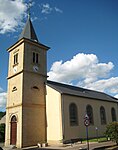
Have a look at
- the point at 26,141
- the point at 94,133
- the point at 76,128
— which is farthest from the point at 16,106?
the point at 94,133

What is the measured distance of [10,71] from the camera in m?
28.2

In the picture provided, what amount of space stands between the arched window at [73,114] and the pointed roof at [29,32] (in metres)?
12.3

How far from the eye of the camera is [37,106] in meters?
25.4

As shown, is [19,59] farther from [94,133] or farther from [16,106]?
[94,133]

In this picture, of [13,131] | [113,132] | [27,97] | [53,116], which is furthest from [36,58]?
[113,132]

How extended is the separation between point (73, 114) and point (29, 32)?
14.7 meters

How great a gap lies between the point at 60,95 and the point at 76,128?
17.4 ft

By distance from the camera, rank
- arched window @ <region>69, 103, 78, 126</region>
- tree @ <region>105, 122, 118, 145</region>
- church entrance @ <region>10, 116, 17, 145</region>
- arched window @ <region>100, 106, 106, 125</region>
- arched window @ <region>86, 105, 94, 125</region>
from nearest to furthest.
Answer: tree @ <region>105, 122, 118, 145</region>, church entrance @ <region>10, 116, 17, 145</region>, arched window @ <region>69, 103, 78, 126</region>, arched window @ <region>86, 105, 94, 125</region>, arched window @ <region>100, 106, 106, 125</region>

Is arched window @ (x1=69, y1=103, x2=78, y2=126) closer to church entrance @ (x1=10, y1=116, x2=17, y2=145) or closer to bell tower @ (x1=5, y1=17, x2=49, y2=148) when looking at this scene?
bell tower @ (x1=5, y1=17, x2=49, y2=148)

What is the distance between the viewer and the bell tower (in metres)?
23.5

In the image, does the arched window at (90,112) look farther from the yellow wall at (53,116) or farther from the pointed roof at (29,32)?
the pointed roof at (29,32)

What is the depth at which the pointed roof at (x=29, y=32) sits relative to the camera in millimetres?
29062

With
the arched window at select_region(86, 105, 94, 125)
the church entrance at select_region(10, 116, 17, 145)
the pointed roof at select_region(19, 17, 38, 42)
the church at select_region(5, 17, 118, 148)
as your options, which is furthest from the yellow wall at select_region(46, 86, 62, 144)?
the pointed roof at select_region(19, 17, 38, 42)

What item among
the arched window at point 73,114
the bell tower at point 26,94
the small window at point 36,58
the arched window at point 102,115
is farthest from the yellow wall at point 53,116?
the arched window at point 102,115
